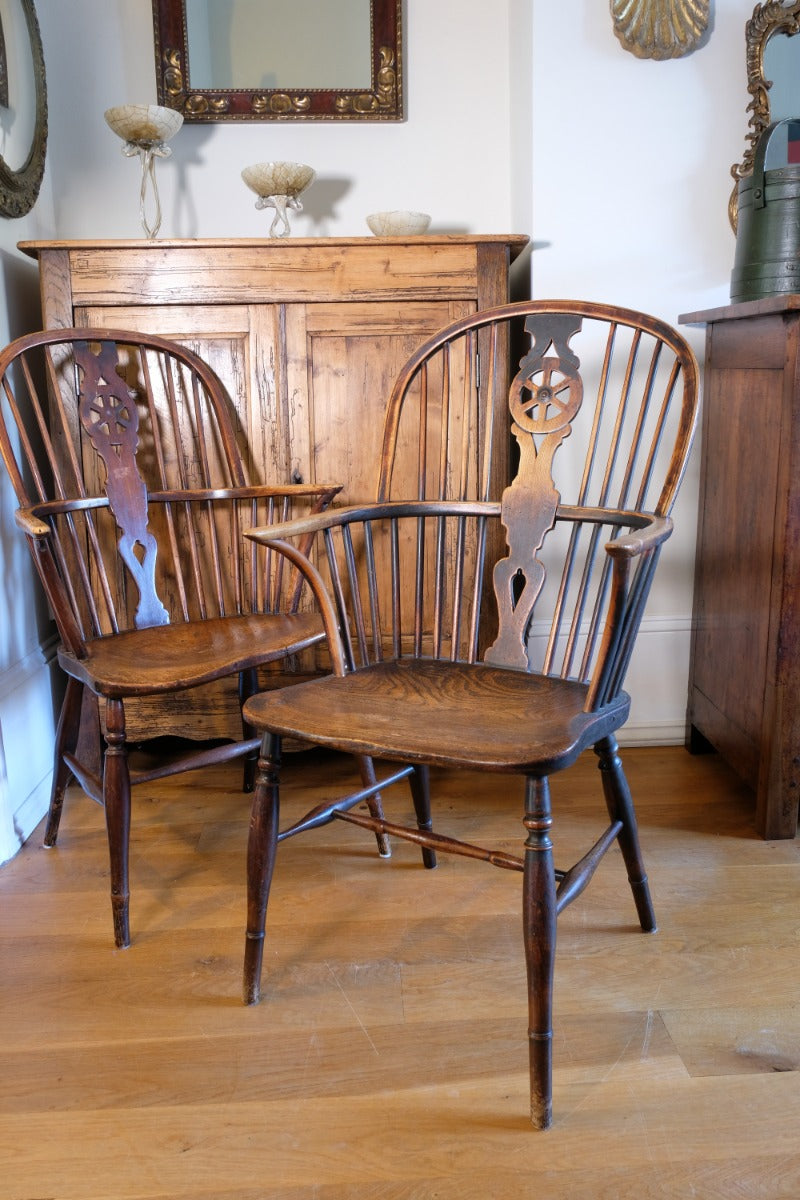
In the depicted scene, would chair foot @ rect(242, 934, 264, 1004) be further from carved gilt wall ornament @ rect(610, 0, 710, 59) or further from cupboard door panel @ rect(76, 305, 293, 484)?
carved gilt wall ornament @ rect(610, 0, 710, 59)

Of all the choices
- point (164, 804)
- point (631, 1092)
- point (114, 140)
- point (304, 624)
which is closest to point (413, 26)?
point (114, 140)

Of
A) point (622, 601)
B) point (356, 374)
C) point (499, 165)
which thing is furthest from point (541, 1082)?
point (499, 165)

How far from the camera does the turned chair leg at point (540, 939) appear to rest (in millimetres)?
1248

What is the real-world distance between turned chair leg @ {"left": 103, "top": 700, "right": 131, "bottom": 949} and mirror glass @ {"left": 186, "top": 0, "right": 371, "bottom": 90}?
1732mm

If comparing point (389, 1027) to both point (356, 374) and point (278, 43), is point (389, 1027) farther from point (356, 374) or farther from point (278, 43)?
point (278, 43)

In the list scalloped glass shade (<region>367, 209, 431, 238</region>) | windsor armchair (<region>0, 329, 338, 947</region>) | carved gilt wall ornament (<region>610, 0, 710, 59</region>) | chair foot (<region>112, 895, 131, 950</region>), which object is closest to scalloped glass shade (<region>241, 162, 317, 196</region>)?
scalloped glass shade (<region>367, 209, 431, 238</region>)

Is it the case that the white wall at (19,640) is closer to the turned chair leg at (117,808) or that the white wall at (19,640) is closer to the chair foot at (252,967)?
the turned chair leg at (117,808)

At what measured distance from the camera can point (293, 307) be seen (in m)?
2.15

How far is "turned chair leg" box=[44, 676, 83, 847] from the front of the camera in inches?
76.8

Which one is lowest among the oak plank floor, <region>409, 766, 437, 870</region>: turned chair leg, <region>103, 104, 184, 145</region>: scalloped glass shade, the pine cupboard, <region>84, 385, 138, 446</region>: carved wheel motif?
the oak plank floor

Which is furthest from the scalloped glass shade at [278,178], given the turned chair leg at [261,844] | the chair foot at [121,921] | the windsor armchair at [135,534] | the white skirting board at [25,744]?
the chair foot at [121,921]

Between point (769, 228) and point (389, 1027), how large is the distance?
5.63 ft

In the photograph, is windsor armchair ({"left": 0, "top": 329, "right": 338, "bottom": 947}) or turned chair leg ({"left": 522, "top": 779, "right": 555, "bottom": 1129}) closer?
turned chair leg ({"left": 522, "top": 779, "right": 555, "bottom": 1129})

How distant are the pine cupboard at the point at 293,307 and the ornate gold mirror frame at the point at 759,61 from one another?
573 mm
